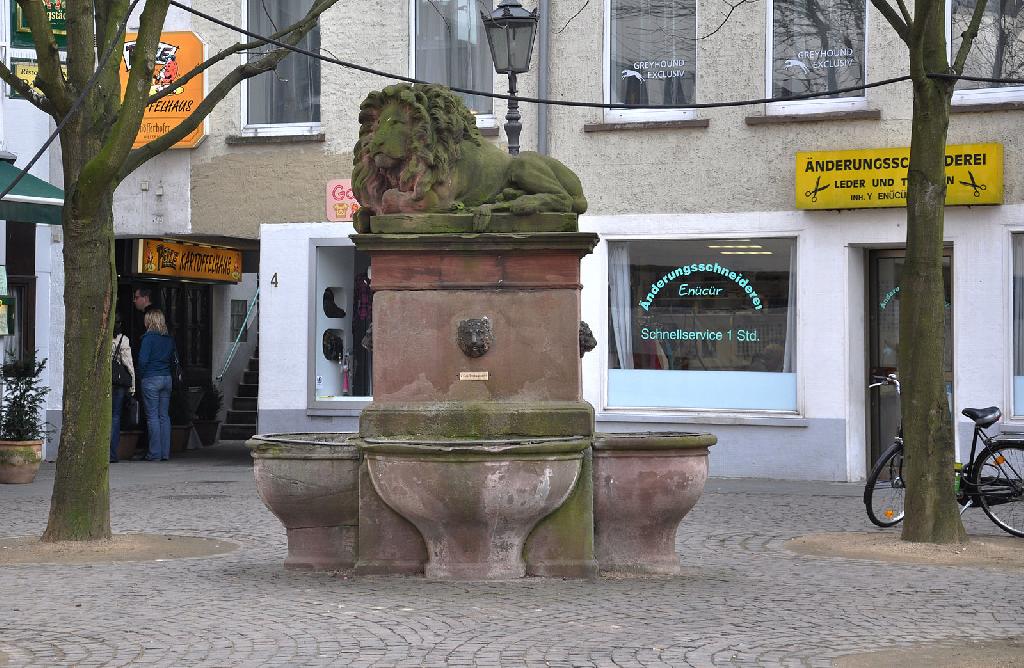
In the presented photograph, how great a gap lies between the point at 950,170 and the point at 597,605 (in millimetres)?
9607

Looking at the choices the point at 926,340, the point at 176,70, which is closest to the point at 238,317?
the point at 176,70

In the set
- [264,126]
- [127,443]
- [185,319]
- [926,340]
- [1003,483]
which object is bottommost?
[127,443]

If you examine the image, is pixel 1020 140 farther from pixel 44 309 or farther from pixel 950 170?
pixel 44 309

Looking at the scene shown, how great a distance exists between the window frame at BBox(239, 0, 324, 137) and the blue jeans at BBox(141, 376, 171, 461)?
10.7ft

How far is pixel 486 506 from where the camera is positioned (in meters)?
9.02

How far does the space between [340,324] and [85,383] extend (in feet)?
28.2

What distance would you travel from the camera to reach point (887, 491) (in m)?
12.8

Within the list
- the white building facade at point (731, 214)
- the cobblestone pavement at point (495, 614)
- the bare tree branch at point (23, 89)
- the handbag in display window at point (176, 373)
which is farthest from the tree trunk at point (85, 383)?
the handbag in display window at point (176, 373)

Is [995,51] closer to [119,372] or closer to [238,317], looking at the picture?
[119,372]

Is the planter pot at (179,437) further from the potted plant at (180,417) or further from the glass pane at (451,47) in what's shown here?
the glass pane at (451,47)

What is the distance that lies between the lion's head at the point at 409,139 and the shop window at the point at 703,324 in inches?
331

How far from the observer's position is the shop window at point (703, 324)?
17.8 meters

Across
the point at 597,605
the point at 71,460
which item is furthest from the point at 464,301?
the point at 71,460

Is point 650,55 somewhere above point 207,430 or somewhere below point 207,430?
above
